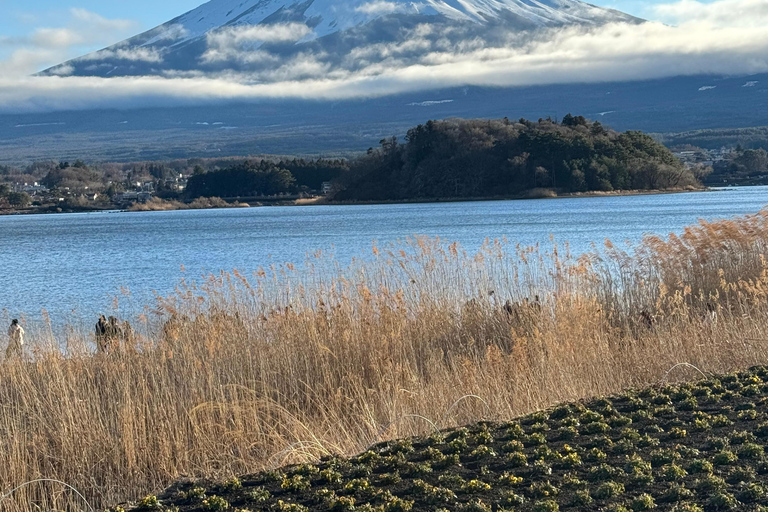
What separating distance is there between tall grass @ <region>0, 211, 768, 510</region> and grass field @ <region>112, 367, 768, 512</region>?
845mm

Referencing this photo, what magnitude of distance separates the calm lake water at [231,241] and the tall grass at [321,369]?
6.98 metres

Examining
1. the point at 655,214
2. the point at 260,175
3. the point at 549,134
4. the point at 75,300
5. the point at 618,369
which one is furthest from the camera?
the point at 260,175

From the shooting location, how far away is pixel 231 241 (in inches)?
2222

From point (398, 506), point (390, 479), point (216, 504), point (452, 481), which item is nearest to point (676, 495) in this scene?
point (452, 481)

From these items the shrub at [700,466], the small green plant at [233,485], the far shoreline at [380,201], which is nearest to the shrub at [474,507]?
the shrub at [700,466]

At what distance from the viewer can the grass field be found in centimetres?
567

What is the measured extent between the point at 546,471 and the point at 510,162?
3690 inches

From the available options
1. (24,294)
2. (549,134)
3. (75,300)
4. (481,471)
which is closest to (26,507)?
(481,471)

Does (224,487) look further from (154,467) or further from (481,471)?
(154,467)

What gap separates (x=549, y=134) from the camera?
9400cm

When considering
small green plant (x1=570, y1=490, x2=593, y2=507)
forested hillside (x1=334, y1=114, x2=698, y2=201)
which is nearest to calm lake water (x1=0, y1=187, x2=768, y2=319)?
forested hillside (x1=334, y1=114, x2=698, y2=201)

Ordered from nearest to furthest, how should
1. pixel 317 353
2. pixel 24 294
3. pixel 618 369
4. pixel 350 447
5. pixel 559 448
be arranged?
pixel 559 448, pixel 350 447, pixel 618 369, pixel 317 353, pixel 24 294

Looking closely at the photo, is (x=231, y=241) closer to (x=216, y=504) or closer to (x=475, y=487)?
(x=216, y=504)

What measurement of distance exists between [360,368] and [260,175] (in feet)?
369
